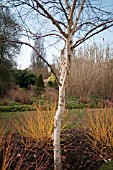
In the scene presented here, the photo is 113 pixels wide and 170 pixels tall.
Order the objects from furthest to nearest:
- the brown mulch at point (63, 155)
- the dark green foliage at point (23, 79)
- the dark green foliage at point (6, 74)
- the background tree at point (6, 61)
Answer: the dark green foliage at point (23, 79) → the background tree at point (6, 61) → the dark green foliage at point (6, 74) → the brown mulch at point (63, 155)

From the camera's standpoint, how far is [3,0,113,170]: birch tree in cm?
209

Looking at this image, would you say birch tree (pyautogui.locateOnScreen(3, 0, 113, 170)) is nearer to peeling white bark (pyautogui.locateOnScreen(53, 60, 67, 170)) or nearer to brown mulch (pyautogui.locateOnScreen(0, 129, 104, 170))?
peeling white bark (pyautogui.locateOnScreen(53, 60, 67, 170))

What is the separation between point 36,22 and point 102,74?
8.60 m

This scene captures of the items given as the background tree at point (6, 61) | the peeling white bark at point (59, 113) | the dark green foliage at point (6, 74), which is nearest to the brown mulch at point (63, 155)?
the peeling white bark at point (59, 113)

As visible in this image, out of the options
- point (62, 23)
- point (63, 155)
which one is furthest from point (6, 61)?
point (63, 155)

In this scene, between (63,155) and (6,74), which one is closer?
(63,155)

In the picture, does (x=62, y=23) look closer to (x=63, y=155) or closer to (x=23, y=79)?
(x=63, y=155)

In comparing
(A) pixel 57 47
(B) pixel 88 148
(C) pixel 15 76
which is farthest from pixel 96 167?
(C) pixel 15 76

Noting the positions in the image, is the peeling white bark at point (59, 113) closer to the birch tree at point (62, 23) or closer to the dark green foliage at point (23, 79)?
the birch tree at point (62, 23)

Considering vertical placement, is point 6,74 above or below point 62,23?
below

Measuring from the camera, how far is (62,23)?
2.43 metres

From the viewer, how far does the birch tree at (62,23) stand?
2.09m

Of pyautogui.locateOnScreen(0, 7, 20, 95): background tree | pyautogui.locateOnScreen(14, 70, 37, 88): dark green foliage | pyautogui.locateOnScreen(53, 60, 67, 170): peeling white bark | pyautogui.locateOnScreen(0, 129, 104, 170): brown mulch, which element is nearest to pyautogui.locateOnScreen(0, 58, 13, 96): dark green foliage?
pyautogui.locateOnScreen(0, 7, 20, 95): background tree

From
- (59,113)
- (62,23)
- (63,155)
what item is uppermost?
(62,23)
